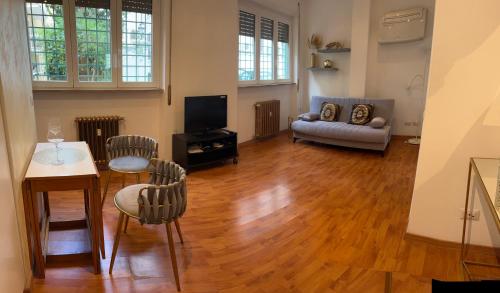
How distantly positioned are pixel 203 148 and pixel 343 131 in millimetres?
2521

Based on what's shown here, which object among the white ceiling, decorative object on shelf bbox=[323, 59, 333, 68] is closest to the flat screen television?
the white ceiling

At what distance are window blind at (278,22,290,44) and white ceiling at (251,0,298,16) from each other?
0.87 ft

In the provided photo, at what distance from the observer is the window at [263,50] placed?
6695 mm

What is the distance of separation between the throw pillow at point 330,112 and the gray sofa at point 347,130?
100 millimetres

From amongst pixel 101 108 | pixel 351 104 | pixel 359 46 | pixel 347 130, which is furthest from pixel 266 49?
pixel 101 108

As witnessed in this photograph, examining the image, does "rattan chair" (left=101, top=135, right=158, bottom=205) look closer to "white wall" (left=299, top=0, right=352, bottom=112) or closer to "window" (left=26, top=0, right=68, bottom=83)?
"window" (left=26, top=0, right=68, bottom=83)

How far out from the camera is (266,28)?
7.24 m

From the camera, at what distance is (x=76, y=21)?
14.8 feet

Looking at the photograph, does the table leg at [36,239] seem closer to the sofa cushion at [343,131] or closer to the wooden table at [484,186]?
the wooden table at [484,186]

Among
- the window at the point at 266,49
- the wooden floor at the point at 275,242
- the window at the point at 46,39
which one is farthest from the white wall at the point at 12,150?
the window at the point at 266,49

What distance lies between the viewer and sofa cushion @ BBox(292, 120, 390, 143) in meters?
5.97

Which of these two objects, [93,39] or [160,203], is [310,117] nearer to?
[93,39]

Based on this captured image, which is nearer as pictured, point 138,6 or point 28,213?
point 28,213

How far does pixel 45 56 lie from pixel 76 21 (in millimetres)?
567
